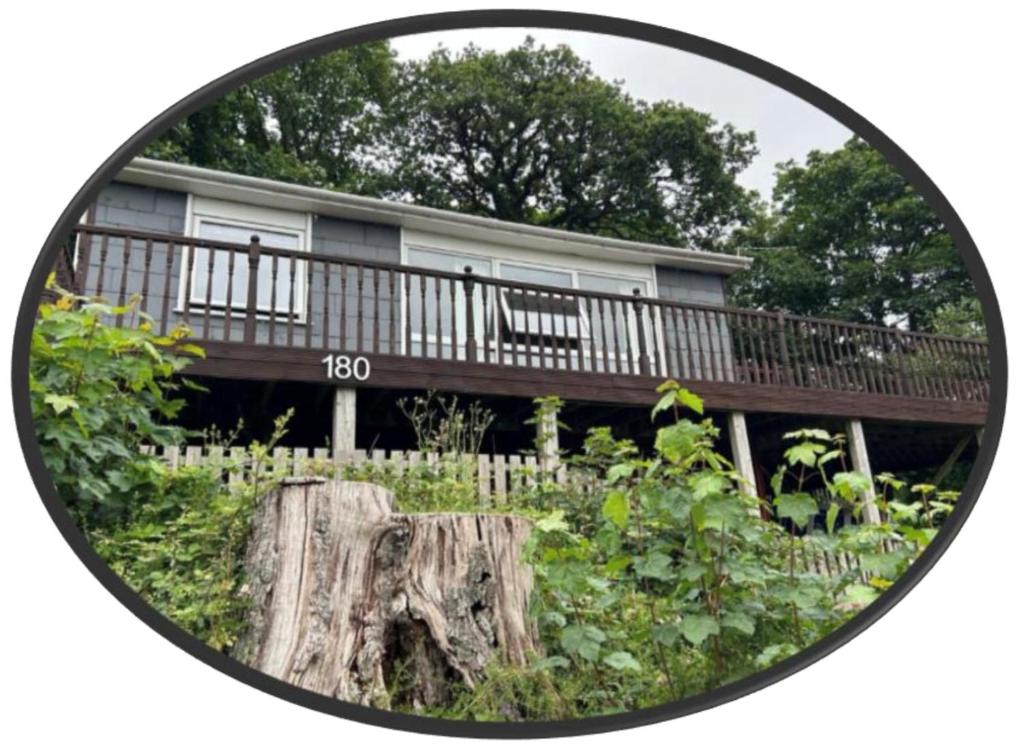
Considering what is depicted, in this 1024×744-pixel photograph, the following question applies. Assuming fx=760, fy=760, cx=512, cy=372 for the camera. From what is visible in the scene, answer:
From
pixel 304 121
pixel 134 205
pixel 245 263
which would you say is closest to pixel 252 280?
pixel 245 263

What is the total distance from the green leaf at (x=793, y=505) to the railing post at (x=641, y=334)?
325mm

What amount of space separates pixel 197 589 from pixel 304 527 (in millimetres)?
196

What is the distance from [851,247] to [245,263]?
1.42 m

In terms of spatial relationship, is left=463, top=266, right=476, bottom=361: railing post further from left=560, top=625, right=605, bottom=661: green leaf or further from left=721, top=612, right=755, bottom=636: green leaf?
left=721, top=612, right=755, bottom=636: green leaf

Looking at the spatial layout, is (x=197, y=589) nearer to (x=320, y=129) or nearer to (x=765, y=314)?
(x=320, y=129)

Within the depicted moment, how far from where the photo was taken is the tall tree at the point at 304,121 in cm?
137

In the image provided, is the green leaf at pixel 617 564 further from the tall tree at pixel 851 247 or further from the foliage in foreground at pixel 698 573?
the tall tree at pixel 851 247

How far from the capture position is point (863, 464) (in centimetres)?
132

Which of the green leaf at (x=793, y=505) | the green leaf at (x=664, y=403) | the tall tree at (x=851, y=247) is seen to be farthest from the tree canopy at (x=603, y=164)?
the green leaf at (x=793, y=505)

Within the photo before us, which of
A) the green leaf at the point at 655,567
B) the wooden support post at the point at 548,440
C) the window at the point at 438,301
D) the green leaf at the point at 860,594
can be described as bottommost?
the green leaf at the point at 860,594

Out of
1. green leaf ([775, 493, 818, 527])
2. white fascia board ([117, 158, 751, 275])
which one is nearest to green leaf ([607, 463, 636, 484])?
green leaf ([775, 493, 818, 527])

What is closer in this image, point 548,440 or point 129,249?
point 129,249

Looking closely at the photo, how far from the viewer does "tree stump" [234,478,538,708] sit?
3.91ft

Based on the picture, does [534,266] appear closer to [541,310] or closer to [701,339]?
[541,310]
